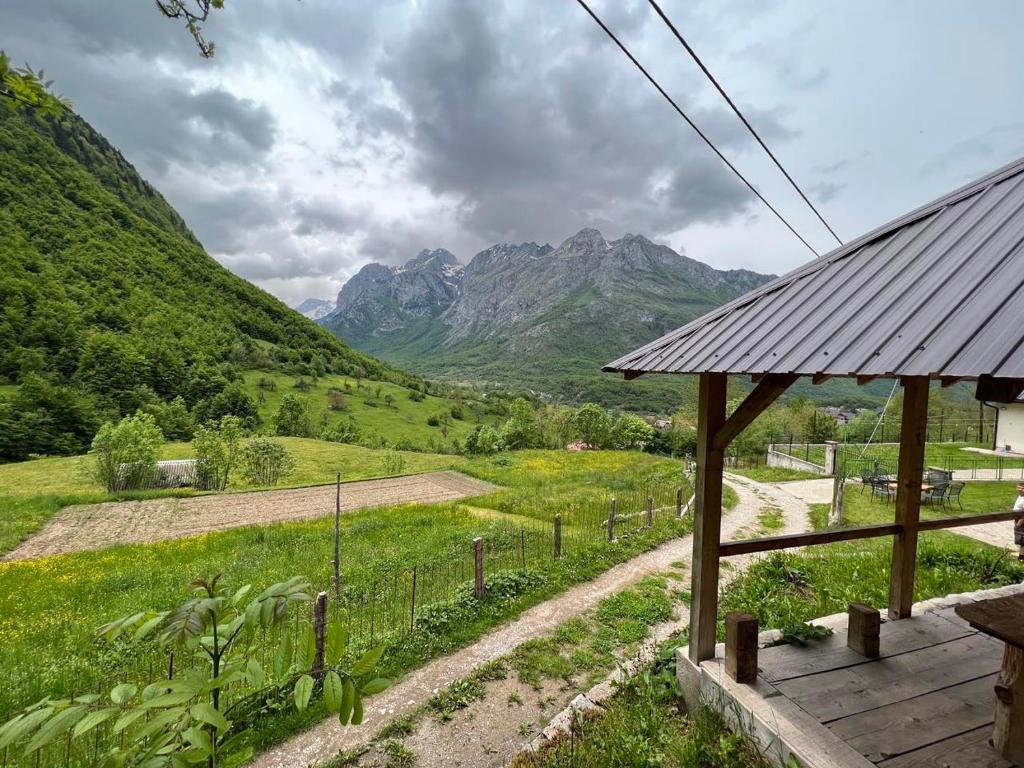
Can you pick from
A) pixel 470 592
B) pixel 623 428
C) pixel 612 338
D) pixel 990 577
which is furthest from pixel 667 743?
pixel 612 338

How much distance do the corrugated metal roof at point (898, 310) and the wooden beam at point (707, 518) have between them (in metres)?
0.57

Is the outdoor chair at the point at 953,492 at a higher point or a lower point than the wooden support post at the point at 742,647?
lower

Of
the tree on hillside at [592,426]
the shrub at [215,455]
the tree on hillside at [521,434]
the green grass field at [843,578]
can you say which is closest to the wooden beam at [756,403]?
the green grass field at [843,578]

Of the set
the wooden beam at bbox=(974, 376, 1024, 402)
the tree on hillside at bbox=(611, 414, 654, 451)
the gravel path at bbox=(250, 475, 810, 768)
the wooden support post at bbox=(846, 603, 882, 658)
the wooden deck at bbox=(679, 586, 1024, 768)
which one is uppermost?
the wooden beam at bbox=(974, 376, 1024, 402)

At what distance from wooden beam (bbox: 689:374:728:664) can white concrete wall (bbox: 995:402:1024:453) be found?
1145 inches

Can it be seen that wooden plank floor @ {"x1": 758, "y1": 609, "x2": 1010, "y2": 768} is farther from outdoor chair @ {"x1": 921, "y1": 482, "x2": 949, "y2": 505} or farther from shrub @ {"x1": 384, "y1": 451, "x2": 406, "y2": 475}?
shrub @ {"x1": 384, "y1": 451, "x2": 406, "y2": 475}

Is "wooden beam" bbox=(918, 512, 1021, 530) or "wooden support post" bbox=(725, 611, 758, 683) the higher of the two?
"wooden beam" bbox=(918, 512, 1021, 530)

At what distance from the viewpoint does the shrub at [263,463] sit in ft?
79.6

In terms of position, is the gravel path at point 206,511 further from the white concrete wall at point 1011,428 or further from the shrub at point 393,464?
the white concrete wall at point 1011,428

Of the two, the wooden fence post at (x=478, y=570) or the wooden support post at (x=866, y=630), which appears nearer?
the wooden support post at (x=866, y=630)

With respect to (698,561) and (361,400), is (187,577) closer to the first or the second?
(698,561)

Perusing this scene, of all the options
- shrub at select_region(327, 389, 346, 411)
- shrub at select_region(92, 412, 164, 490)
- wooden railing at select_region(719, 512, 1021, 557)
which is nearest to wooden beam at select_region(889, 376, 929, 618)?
wooden railing at select_region(719, 512, 1021, 557)

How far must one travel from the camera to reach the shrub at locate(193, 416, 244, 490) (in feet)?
73.7

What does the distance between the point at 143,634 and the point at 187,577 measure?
416 inches
